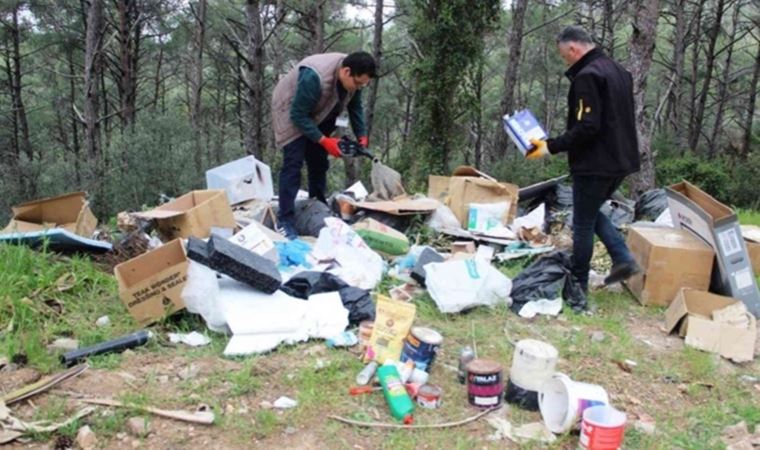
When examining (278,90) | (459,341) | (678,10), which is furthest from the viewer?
(678,10)

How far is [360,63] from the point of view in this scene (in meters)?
3.76

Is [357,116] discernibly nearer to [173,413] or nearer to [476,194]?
[476,194]

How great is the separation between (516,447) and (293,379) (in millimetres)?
904

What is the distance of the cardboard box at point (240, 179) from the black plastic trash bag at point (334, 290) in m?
1.55

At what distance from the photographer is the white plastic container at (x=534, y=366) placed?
2203 millimetres

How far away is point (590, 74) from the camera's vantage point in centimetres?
287

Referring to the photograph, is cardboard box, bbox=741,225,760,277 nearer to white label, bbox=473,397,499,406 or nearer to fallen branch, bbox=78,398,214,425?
white label, bbox=473,397,499,406

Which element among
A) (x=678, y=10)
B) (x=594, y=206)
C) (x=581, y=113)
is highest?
(x=678, y=10)

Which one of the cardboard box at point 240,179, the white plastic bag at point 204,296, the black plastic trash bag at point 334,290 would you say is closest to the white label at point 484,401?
the black plastic trash bag at point 334,290

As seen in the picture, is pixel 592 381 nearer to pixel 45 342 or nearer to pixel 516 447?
pixel 516 447

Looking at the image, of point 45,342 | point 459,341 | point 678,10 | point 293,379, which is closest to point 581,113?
point 459,341

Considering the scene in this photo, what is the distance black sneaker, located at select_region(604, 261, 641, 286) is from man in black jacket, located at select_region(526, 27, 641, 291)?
247mm

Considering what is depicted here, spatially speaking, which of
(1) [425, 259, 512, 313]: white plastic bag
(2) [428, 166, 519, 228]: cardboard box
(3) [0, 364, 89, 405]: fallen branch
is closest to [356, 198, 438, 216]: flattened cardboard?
(2) [428, 166, 519, 228]: cardboard box

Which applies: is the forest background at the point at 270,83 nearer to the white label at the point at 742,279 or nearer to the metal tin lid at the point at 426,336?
the white label at the point at 742,279
